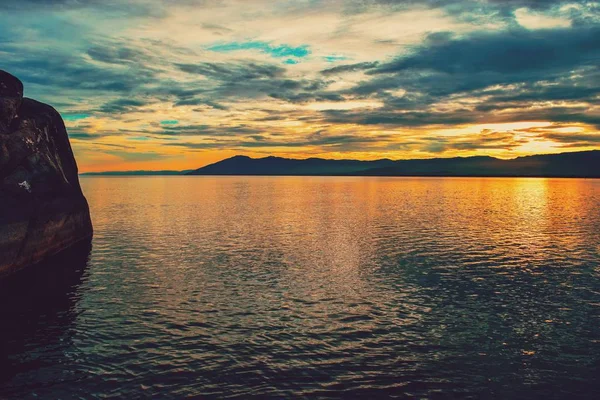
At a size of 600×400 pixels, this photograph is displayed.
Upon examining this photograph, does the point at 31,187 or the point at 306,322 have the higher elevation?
the point at 31,187

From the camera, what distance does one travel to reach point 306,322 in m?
24.3

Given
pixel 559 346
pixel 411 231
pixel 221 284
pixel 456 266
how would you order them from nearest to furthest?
pixel 559 346 → pixel 221 284 → pixel 456 266 → pixel 411 231

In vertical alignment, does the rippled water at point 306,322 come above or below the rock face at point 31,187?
below

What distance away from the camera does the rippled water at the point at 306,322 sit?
17.8 m

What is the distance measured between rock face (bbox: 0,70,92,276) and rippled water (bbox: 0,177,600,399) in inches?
89.9

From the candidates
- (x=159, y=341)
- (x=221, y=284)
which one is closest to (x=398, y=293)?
(x=221, y=284)

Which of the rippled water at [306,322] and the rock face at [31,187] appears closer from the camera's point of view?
the rippled water at [306,322]

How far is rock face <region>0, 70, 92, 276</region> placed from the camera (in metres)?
33.9

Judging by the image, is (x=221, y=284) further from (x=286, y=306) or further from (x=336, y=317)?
(x=336, y=317)

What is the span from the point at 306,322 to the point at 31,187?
27.5 m

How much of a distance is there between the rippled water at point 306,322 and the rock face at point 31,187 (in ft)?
7.50

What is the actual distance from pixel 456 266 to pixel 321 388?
80.3ft

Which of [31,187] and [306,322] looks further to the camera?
[31,187]

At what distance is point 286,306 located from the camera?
27.0 meters
